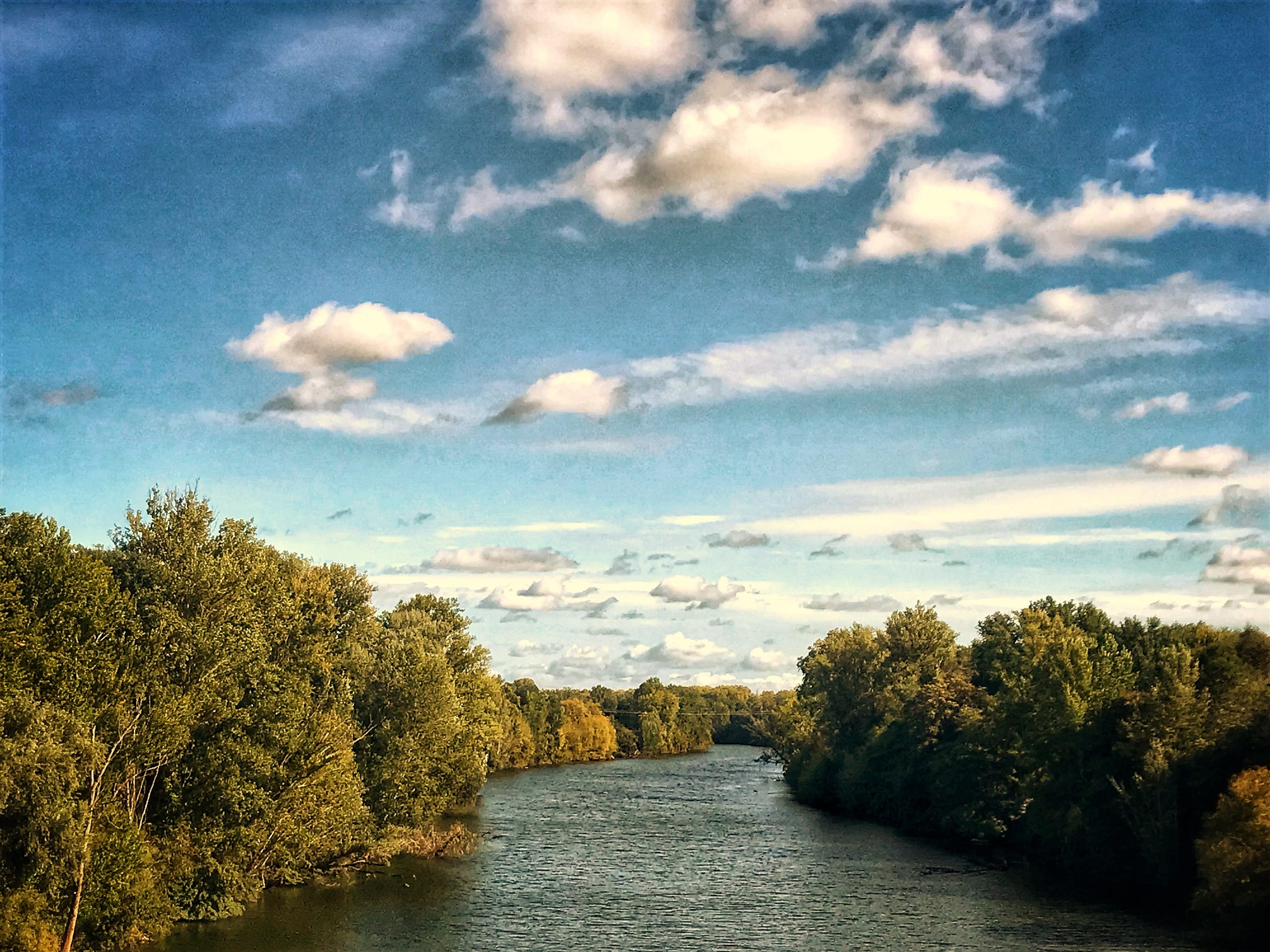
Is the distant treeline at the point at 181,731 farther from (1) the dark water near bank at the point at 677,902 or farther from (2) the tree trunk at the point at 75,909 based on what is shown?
(1) the dark water near bank at the point at 677,902

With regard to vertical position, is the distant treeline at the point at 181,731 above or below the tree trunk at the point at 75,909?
above

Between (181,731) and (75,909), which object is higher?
(181,731)

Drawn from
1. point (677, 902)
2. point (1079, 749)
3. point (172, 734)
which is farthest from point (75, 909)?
point (1079, 749)

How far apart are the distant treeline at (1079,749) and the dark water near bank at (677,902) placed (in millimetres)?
4669

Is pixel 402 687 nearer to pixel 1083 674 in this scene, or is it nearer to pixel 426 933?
pixel 426 933

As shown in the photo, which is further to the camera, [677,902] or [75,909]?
[677,902]

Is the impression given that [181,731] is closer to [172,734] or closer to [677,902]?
[172,734]

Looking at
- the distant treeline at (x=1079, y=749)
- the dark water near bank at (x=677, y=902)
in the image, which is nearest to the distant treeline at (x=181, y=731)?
the dark water near bank at (x=677, y=902)

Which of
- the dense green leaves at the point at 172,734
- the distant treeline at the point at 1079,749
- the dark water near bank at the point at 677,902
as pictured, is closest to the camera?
the dense green leaves at the point at 172,734

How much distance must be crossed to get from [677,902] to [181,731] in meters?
27.8

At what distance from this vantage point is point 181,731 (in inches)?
1759

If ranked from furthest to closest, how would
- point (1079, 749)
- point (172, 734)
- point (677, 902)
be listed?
point (1079, 749) < point (677, 902) < point (172, 734)

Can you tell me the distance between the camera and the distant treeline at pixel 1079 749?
51406 millimetres

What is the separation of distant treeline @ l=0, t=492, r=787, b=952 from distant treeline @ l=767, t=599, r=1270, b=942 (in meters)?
39.7
